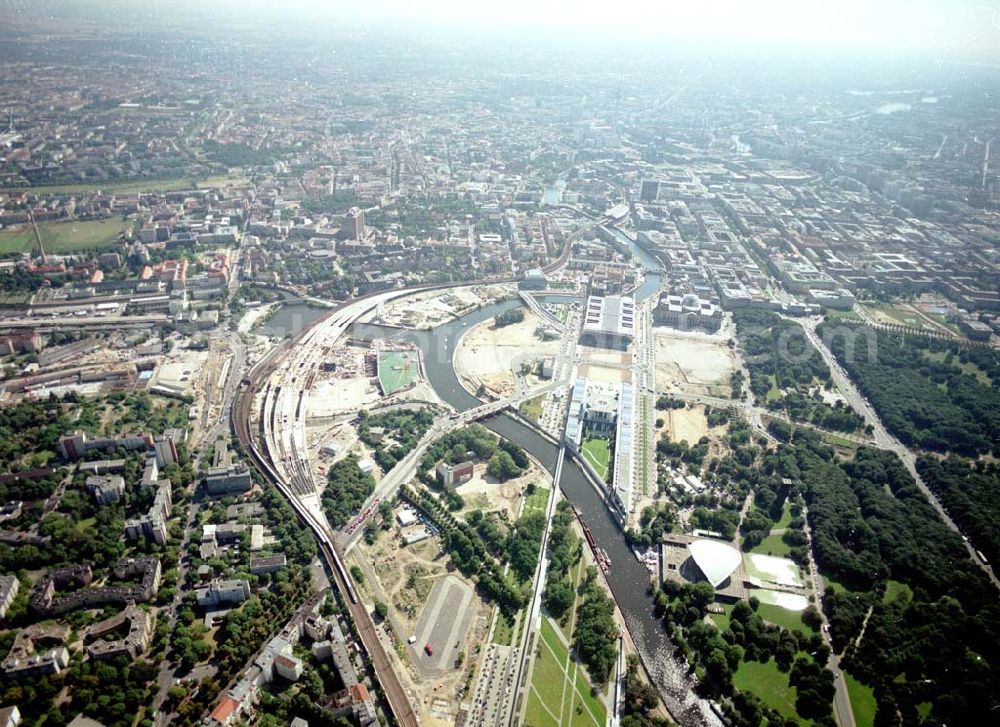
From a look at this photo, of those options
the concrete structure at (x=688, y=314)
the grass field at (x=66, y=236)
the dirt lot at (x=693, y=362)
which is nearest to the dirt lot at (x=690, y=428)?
the dirt lot at (x=693, y=362)

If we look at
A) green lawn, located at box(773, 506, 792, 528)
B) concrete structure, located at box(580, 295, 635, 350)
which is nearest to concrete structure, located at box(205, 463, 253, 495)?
concrete structure, located at box(580, 295, 635, 350)

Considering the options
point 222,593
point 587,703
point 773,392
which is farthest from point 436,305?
point 587,703

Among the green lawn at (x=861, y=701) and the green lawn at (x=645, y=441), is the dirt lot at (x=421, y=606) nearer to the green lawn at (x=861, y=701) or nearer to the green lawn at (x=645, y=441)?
the green lawn at (x=645, y=441)

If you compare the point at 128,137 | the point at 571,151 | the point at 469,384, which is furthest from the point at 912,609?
the point at 128,137

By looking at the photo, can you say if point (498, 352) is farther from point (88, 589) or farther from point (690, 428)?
point (88, 589)

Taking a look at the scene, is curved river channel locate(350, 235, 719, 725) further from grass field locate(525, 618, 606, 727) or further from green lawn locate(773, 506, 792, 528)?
green lawn locate(773, 506, 792, 528)
